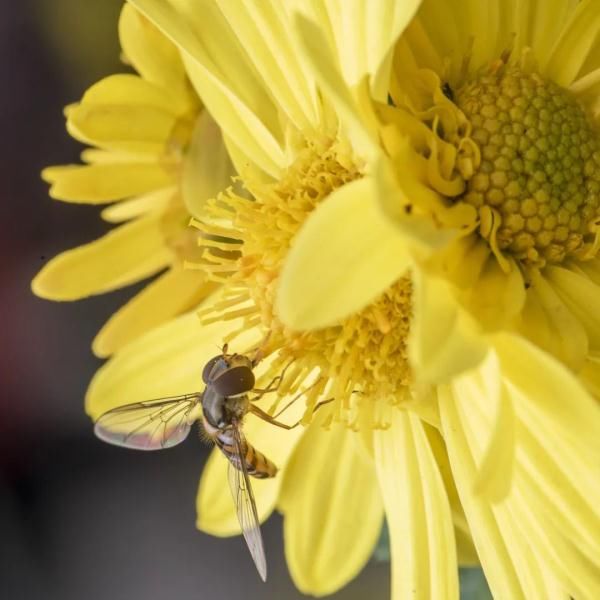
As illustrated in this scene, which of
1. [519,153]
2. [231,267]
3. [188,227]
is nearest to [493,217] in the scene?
[519,153]

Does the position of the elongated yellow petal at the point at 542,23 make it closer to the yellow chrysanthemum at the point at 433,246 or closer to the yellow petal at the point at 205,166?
the yellow chrysanthemum at the point at 433,246

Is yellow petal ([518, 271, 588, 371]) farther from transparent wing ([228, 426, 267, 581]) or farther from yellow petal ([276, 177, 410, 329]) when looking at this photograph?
transparent wing ([228, 426, 267, 581])

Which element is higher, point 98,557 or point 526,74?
point 526,74

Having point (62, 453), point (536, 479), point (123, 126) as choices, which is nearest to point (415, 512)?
point (536, 479)

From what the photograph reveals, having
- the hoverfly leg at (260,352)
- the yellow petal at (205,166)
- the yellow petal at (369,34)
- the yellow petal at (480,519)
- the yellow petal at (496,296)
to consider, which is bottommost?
the yellow petal at (480,519)

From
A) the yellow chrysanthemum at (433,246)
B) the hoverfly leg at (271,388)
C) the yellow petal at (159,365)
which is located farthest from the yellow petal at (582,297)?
the yellow petal at (159,365)

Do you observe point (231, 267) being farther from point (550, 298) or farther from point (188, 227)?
point (550, 298)
